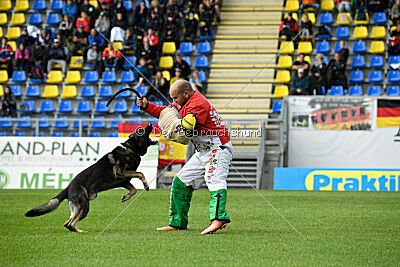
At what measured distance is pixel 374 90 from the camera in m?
23.1

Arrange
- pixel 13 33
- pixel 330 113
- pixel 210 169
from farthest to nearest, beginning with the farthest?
pixel 13 33, pixel 330 113, pixel 210 169

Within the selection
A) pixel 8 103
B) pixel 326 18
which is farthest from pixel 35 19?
pixel 326 18

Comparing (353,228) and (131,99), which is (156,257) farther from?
(131,99)

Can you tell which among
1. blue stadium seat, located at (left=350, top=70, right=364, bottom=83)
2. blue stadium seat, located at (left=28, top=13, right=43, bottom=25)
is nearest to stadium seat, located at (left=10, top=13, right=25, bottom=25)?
blue stadium seat, located at (left=28, top=13, right=43, bottom=25)

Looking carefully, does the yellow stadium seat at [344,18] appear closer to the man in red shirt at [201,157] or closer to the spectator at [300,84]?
the spectator at [300,84]

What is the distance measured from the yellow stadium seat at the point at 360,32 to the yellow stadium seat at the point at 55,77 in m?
Result: 11.5

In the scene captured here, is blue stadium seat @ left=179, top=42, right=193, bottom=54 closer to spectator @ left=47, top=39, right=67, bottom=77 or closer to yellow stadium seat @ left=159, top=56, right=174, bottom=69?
yellow stadium seat @ left=159, top=56, right=174, bottom=69

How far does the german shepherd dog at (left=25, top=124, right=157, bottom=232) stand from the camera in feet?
27.0

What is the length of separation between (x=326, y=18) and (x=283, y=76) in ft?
10.5

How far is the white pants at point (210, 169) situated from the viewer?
851cm

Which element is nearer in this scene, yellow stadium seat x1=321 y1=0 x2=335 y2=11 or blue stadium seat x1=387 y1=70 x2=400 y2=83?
blue stadium seat x1=387 y1=70 x2=400 y2=83

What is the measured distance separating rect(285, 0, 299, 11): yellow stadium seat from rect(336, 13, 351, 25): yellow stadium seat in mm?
1868

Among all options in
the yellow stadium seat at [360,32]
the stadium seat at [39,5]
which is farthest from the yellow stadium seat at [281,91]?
the stadium seat at [39,5]

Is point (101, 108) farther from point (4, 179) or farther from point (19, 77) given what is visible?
point (4, 179)
